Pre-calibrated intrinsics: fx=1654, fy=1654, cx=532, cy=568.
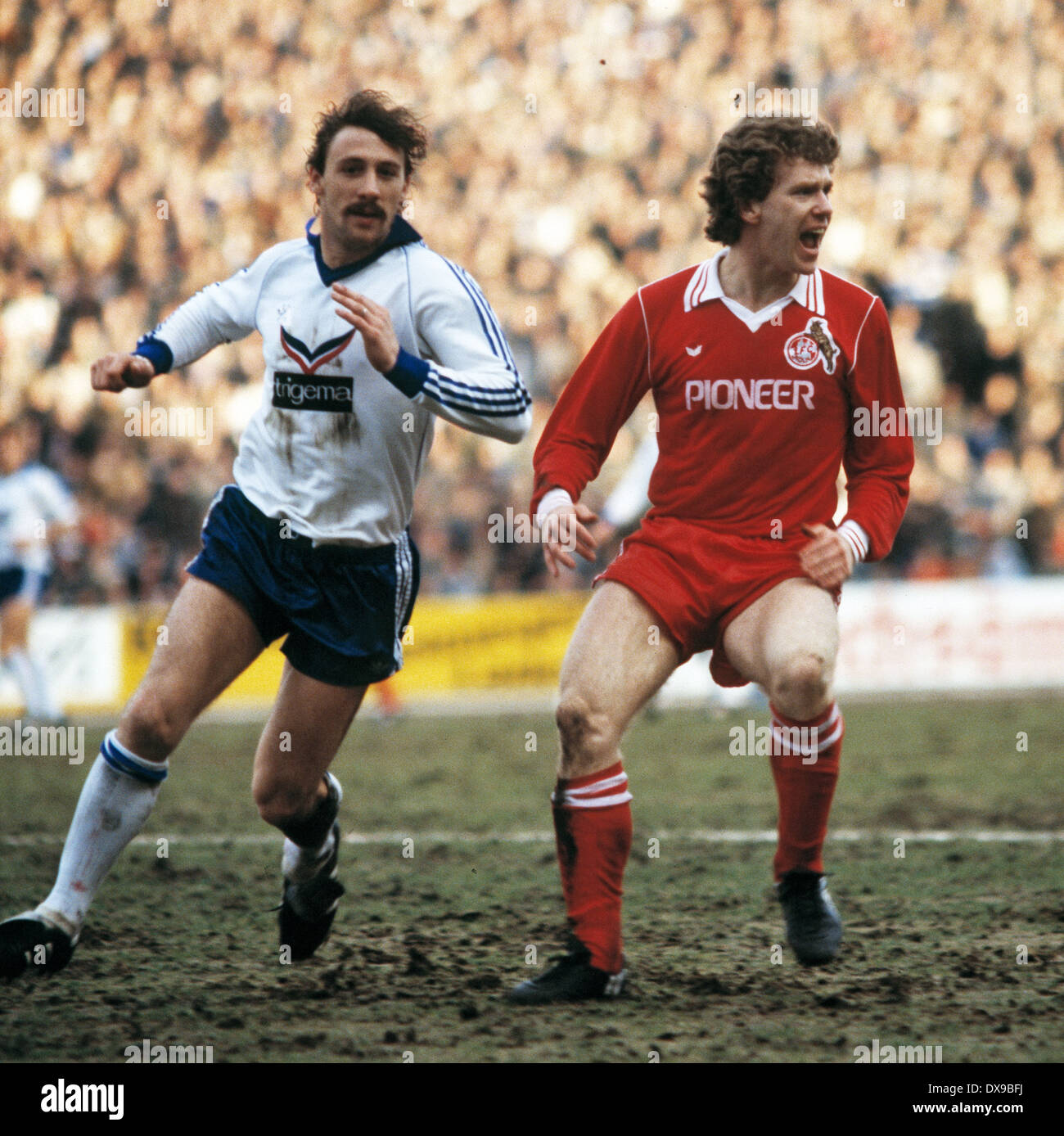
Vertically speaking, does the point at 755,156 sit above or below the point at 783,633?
above

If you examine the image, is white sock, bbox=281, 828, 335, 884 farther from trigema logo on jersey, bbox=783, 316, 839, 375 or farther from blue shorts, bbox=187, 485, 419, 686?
trigema logo on jersey, bbox=783, 316, 839, 375

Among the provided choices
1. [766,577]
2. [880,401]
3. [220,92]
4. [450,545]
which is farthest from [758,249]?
[220,92]

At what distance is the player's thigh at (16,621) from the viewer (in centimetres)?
1334

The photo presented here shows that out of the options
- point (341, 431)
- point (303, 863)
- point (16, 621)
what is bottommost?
point (303, 863)

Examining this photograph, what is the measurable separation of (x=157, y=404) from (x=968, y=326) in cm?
867

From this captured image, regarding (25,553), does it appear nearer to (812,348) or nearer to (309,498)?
(309,498)

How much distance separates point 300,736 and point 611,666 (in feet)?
3.29

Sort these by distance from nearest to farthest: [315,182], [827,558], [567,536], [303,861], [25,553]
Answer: [567,536], [827,558], [315,182], [303,861], [25,553]

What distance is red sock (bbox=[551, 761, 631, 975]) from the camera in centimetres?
440

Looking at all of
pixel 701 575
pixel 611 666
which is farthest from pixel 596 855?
pixel 701 575

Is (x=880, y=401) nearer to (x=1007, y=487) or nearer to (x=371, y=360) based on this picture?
(x=371, y=360)

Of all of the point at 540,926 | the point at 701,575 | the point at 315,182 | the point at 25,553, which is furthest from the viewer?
the point at 25,553

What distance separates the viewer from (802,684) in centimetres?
453

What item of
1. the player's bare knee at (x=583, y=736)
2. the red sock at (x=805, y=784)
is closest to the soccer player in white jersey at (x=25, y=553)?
the red sock at (x=805, y=784)
